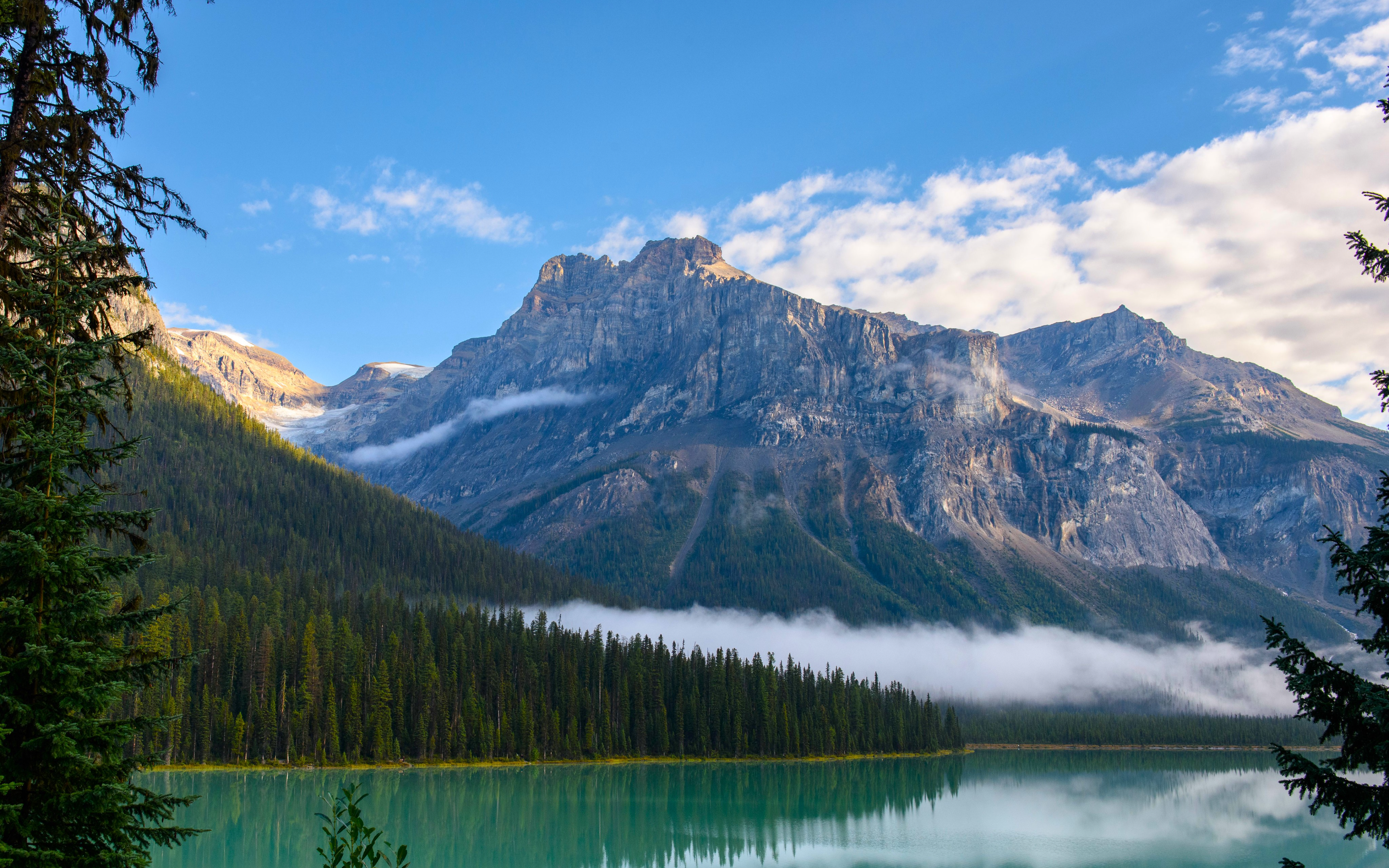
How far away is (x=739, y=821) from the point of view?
8481cm

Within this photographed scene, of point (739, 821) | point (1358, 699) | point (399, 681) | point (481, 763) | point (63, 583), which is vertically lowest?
point (481, 763)

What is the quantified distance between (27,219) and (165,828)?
10.1 meters

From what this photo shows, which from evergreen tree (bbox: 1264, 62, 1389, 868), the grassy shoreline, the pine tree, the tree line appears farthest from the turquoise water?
evergreen tree (bbox: 1264, 62, 1389, 868)

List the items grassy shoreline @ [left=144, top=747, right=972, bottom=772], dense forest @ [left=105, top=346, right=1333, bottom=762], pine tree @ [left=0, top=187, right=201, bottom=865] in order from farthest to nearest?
dense forest @ [left=105, top=346, right=1333, bottom=762] < grassy shoreline @ [left=144, top=747, right=972, bottom=772] < pine tree @ [left=0, top=187, right=201, bottom=865]

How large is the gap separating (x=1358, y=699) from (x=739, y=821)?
75132 millimetres

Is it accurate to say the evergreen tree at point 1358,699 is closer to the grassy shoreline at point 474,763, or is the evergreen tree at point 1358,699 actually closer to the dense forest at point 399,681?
the grassy shoreline at point 474,763

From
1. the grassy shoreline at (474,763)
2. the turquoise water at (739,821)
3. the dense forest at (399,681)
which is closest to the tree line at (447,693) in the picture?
the dense forest at (399,681)

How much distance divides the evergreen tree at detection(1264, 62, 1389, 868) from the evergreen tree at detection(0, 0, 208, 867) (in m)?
18.4

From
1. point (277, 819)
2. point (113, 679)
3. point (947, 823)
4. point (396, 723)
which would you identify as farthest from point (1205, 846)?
point (113, 679)

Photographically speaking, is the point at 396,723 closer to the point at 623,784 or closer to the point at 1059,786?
the point at 623,784

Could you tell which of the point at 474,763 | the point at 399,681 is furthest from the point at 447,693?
the point at 474,763

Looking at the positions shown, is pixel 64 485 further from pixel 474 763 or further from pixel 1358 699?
pixel 474 763

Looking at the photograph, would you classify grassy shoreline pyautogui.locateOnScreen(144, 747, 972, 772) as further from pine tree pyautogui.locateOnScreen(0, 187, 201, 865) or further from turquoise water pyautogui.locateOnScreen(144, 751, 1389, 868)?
pine tree pyautogui.locateOnScreen(0, 187, 201, 865)

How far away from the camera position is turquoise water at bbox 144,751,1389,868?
66688 millimetres
